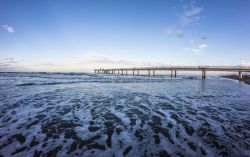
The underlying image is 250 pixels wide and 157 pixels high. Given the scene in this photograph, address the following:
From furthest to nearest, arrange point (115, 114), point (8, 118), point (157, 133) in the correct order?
point (115, 114), point (8, 118), point (157, 133)

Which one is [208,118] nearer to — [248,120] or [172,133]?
[248,120]

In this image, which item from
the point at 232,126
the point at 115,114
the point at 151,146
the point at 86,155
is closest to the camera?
the point at 86,155

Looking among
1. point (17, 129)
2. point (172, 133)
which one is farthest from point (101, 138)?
point (17, 129)

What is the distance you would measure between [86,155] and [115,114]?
3.29m

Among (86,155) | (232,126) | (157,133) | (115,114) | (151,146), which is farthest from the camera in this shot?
(115,114)

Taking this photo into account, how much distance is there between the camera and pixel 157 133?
14.8 ft

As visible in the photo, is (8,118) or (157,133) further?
(8,118)

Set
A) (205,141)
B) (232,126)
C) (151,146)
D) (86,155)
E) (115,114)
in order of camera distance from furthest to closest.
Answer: (115,114) → (232,126) → (205,141) → (151,146) → (86,155)

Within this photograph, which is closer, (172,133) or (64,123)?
(172,133)

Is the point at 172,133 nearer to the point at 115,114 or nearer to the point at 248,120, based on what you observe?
A: the point at 115,114

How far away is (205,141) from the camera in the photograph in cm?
397

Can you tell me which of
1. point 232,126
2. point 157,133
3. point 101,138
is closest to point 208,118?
point 232,126

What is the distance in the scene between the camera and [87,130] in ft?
15.4

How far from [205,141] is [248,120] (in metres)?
3.22
